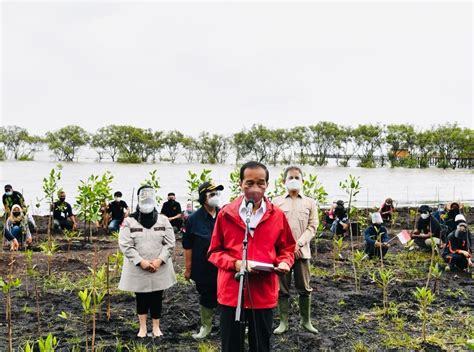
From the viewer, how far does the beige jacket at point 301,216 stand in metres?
4.37

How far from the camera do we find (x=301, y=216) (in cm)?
440

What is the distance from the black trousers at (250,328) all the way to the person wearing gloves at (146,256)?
1.37m

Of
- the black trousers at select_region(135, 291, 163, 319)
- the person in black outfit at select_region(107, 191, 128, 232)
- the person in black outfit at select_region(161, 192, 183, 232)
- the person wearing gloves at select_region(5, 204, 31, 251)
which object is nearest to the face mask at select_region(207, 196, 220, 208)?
the black trousers at select_region(135, 291, 163, 319)

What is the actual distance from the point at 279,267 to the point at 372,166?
1940 inches

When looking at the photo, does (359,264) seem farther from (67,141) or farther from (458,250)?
(67,141)

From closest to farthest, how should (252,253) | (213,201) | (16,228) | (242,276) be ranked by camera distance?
(242,276) → (252,253) → (213,201) → (16,228)

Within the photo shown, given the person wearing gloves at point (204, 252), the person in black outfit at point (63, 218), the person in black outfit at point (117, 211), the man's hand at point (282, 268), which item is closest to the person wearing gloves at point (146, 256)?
the person wearing gloves at point (204, 252)

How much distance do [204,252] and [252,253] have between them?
1541 millimetres

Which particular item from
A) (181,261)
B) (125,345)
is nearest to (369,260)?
(181,261)

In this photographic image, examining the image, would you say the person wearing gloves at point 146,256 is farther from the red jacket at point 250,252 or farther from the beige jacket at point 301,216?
the red jacket at point 250,252

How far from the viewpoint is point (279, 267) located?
110 inches

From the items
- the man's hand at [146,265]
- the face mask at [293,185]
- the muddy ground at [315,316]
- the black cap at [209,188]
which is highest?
the face mask at [293,185]

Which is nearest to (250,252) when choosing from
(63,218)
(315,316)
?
(315,316)

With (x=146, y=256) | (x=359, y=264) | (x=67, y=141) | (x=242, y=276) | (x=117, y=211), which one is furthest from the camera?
(x=67, y=141)
